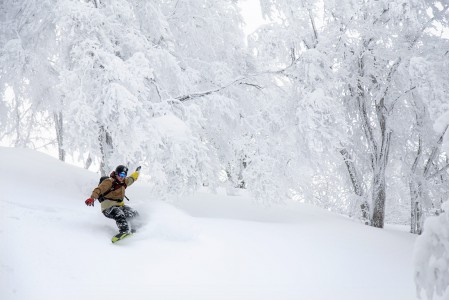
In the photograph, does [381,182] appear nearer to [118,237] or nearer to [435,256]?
[118,237]

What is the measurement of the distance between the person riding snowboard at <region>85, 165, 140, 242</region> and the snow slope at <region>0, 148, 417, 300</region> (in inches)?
9.4

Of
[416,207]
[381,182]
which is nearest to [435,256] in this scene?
[381,182]

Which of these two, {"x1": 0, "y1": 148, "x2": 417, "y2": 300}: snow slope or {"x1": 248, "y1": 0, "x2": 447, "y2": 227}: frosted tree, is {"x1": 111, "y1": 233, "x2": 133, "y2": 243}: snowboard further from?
{"x1": 248, "y1": 0, "x2": 447, "y2": 227}: frosted tree

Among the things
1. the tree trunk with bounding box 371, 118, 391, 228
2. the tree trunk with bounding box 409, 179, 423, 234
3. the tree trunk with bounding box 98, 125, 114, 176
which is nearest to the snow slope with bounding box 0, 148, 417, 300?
the tree trunk with bounding box 98, 125, 114, 176

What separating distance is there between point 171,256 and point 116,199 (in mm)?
1419

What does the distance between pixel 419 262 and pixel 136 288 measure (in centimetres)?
307

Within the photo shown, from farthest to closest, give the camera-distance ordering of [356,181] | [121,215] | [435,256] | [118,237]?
[356,181]
[121,215]
[118,237]
[435,256]

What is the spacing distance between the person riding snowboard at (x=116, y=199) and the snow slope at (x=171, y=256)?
240 mm

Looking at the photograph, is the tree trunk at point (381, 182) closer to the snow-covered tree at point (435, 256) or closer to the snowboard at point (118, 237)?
the snowboard at point (118, 237)

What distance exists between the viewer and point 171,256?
5.41 m

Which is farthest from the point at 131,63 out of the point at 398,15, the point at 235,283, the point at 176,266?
the point at 398,15

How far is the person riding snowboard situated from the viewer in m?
5.80

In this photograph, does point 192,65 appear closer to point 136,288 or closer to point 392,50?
point 392,50

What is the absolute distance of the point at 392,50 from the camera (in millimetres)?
9555
